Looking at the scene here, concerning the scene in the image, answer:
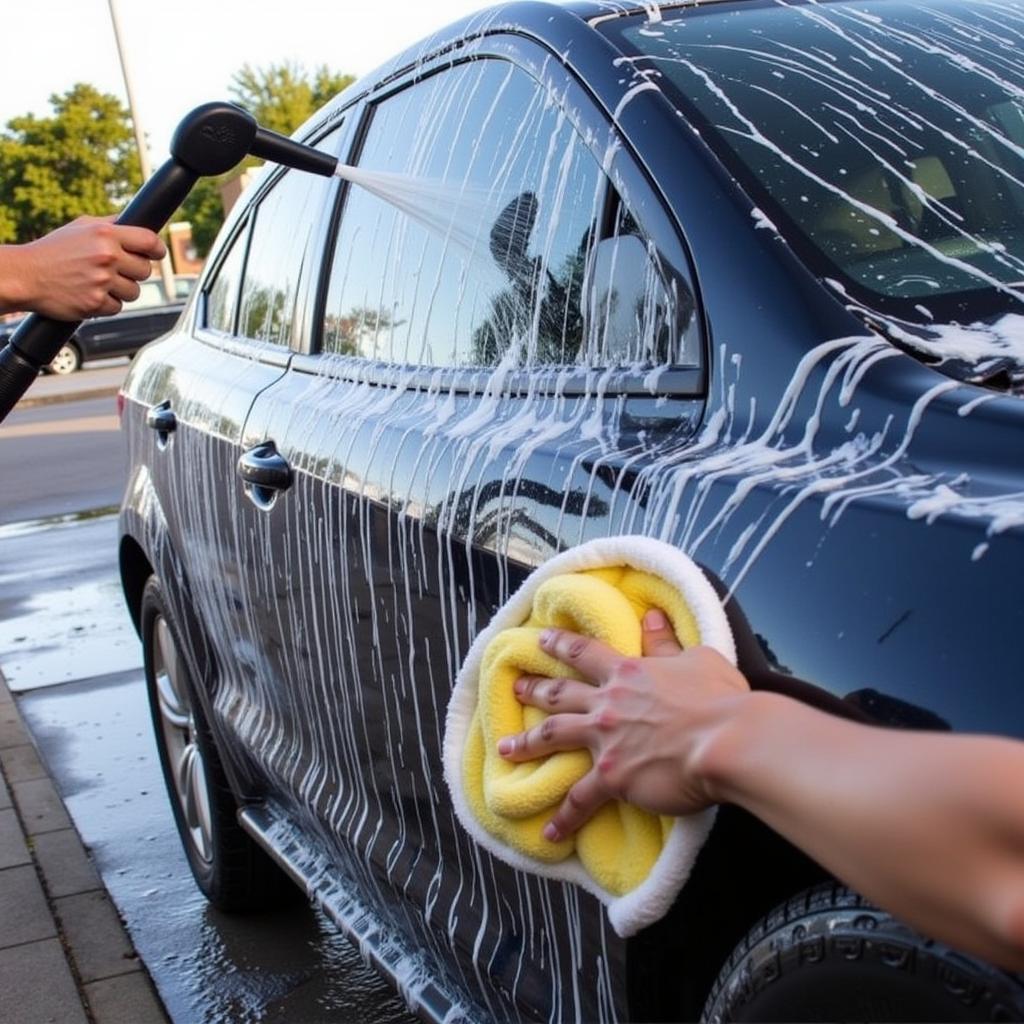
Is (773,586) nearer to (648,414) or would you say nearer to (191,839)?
(648,414)

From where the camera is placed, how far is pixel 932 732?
127 cm

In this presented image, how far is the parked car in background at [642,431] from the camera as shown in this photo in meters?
1.42

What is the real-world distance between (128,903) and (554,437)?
2.59 meters

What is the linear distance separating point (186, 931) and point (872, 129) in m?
2.65

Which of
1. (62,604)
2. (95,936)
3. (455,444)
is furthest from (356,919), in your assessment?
(62,604)

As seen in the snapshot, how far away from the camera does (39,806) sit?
4.83m

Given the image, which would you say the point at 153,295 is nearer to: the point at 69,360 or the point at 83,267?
the point at 69,360

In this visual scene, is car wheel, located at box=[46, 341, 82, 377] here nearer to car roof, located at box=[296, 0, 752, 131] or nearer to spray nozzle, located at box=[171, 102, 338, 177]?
car roof, located at box=[296, 0, 752, 131]

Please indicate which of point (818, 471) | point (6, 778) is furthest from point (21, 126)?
point (818, 471)

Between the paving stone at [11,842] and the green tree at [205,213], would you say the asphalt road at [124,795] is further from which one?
the green tree at [205,213]

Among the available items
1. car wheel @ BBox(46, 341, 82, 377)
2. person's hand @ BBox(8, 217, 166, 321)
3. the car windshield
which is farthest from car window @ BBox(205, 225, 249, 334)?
car wheel @ BBox(46, 341, 82, 377)

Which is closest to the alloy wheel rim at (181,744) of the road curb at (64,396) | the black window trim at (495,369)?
the black window trim at (495,369)

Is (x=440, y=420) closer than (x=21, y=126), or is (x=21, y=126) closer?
(x=440, y=420)

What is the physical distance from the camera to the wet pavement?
349 cm
